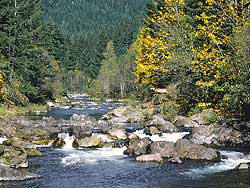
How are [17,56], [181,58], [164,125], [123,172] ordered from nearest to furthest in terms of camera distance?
[123,172]
[164,125]
[181,58]
[17,56]

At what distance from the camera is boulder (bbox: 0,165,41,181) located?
63.4ft

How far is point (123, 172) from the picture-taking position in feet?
69.0

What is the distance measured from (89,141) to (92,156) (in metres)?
3.55

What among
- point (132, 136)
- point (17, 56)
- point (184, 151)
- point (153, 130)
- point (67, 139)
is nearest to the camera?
point (184, 151)

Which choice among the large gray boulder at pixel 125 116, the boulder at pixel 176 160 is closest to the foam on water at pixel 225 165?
the boulder at pixel 176 160

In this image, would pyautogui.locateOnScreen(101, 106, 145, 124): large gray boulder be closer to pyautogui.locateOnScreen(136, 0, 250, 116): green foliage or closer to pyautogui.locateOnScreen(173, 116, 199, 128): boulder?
pyautogui.locateOnScreen(136, 0, 250, 116): green foliage

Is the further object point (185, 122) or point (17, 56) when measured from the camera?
point (17, 56)

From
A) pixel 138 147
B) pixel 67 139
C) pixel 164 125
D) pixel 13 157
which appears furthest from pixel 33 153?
pixel 164 125

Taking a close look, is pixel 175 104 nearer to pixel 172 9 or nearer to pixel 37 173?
pixel 172 9

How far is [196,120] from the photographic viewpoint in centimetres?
3616

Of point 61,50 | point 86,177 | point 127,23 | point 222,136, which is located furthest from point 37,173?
point 127,23

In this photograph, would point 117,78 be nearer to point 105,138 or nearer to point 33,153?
point 105,138

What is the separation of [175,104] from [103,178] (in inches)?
875

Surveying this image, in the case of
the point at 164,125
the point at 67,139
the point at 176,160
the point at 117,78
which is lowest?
the point at 176,160
